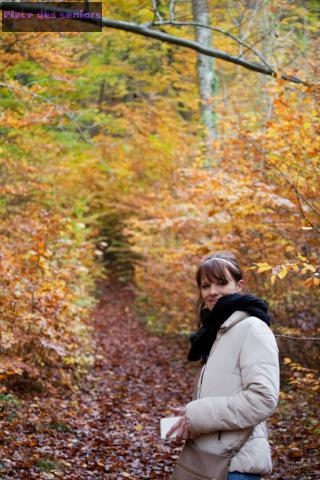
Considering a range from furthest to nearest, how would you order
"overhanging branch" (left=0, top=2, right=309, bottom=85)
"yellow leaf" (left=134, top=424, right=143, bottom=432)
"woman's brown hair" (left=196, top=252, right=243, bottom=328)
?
"yellow leaf" (left=134, top=424, right=143, bottom=432)
"overhanging branch" (left=0, top=2, right=309, bottom=85)
"woman's brown hair" (left=196, top=252, right=243, bottom=328)

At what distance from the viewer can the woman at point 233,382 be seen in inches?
96.8

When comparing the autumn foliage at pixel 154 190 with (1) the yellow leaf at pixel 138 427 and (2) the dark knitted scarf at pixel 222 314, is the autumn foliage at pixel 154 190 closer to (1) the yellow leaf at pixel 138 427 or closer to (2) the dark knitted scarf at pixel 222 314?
(1) the yellow leaf at pixel 138 427

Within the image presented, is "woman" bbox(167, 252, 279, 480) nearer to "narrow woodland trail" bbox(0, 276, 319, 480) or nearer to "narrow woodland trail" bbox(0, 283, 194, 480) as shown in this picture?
"narrow woodland trail" bbox(0, 276, 319, 480)

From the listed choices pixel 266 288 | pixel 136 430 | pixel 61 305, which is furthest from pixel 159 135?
pixel 136 430

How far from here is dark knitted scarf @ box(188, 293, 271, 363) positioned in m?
2.66

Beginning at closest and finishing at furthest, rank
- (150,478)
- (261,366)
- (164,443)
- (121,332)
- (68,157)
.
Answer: (261,366)
(150,478)
(164,443)
(121,332)
(68,157)

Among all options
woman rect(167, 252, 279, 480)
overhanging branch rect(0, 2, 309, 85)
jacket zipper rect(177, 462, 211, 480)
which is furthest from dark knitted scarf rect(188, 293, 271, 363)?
overhanging branch rect(0, 2, 309, 85)

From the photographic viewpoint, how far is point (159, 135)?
17.6m

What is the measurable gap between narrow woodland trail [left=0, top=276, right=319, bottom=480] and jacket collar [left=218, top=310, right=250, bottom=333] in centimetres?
245

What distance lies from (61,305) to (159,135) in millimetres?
10539

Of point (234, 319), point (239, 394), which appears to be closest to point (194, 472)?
point (239, 394)

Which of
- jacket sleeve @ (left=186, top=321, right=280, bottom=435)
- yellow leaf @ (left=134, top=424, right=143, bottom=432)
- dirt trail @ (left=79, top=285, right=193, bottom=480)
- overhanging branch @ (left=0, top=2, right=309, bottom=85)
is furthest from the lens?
yellow leaf @ (left=134, top=424, right=143, bottom=432)

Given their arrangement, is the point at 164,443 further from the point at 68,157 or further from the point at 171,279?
the point at 68,157

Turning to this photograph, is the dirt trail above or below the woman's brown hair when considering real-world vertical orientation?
below
